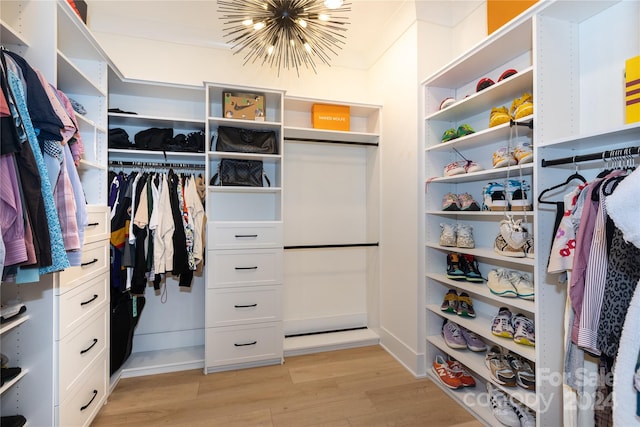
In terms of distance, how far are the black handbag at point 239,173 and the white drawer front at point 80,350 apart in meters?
1.13

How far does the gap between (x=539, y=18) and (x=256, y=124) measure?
1771 mm

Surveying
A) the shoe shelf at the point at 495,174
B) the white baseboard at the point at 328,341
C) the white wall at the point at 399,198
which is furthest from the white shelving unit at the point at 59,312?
the shoe shelf at the point at 495,174

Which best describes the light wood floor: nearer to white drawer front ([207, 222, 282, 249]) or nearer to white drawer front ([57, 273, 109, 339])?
white drawer front ([57, 273, 109, 339])

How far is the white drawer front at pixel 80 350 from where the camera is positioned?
4.54 ft

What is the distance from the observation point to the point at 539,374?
4.48 ft

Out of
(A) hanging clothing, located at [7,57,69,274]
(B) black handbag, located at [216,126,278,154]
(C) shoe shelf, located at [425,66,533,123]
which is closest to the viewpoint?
(A) hanging clothing, located at [7,57,69,274]

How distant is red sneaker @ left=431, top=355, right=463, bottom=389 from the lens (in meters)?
1.88

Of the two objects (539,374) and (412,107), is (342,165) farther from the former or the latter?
(539,374)

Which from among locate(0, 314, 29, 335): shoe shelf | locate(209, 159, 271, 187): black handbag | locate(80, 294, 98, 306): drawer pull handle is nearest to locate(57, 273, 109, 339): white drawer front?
locate(80, 294, 98, 306): drawer pull handle

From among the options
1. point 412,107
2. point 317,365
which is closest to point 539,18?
point 412,107

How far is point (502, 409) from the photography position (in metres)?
1.59

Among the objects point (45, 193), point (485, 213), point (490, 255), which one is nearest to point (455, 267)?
point (490, 255)

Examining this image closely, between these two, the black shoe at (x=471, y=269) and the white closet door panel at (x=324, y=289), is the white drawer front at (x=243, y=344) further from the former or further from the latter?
the black shoe at (x=471, y=269)

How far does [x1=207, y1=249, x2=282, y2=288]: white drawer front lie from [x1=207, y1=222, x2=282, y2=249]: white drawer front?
0.17 ft
